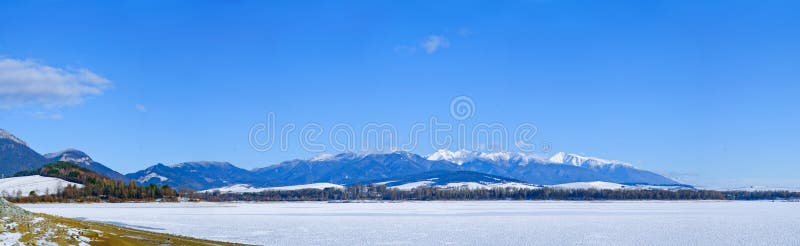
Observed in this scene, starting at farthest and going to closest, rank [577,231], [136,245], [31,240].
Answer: [577,231] → [136,245] → [31,240]

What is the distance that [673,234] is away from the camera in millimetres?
61625

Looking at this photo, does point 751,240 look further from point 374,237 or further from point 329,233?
point 329,233

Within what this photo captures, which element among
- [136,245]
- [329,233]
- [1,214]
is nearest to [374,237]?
[329,233]

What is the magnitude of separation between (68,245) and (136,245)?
15.4ft

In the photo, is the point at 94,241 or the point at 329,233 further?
the point at 329,233

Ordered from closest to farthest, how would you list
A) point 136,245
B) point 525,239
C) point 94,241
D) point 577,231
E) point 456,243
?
point 94,241 → point 136,245 → point 456,243 → point 525,239 → point 577,231

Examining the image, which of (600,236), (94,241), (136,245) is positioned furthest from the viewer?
(600,236)

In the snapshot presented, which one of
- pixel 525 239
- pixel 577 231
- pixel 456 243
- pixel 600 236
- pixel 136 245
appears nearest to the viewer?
pixel 136 245

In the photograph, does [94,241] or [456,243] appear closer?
[94,241]

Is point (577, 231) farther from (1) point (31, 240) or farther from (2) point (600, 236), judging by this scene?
(1) point (31, 240)

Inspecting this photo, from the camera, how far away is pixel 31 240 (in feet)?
98.8

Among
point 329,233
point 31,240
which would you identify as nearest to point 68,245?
point 31,240

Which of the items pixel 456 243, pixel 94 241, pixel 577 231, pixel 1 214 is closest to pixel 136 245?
pixel 94 241

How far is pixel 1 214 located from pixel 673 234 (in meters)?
51.0
